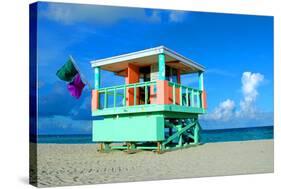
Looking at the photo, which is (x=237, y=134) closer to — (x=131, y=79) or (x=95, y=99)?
(x=131, y=79)

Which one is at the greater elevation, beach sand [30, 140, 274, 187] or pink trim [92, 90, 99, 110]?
pink trim [92, 90, 99, 110]

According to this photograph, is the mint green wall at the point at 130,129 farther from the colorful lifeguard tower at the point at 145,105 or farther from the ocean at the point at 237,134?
the ocean at the point at 237,134

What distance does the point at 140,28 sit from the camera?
11.6m

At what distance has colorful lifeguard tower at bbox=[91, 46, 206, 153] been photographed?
37.9 ft

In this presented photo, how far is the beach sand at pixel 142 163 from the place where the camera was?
10.3m

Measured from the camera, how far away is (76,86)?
1085 centimetres

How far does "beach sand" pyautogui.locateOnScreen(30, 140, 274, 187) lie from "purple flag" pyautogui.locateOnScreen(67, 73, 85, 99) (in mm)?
1100

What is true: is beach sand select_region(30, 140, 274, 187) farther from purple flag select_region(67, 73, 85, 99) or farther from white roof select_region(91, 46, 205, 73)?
white roof select_region(91, 46, 205, 73)

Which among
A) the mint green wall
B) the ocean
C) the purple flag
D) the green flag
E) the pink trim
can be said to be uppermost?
the green flag

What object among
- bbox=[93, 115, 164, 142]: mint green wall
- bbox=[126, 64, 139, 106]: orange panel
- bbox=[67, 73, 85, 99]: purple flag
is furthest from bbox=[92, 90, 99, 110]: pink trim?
bbox=[126, 64, 139, 106]: orange panel

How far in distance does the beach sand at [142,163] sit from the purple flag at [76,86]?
1.10 metres

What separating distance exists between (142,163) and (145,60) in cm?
257

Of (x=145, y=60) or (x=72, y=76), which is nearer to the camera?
(x=72, y=76)

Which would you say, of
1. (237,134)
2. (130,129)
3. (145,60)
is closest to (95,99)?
(130,129)
